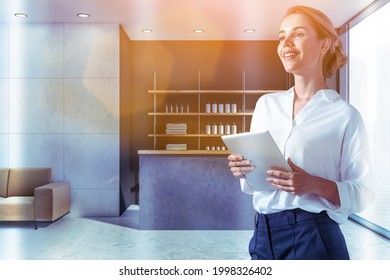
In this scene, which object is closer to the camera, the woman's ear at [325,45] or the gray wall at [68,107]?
the woman's ear at [325,45]

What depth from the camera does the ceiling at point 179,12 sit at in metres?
4.04

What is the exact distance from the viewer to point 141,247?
3287 mm

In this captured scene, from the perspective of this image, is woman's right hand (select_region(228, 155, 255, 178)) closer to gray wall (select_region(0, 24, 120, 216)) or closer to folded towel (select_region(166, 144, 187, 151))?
gray wall (select_region(0, 24, 120, 216))

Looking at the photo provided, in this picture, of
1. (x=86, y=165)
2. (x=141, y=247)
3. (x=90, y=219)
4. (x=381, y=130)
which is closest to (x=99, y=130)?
(x=86, y=165)

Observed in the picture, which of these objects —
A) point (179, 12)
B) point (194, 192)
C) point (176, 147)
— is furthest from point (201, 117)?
point (194, 192)

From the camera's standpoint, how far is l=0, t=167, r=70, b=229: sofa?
396 cm

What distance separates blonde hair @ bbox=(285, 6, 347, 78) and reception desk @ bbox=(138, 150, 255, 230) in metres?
2.77

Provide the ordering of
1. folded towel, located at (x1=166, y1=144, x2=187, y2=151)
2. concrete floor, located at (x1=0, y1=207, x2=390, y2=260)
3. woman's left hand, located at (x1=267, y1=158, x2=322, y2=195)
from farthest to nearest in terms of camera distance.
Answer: folded towel, located at (x1=166, y1=144, x2=187, y2=151) → concrete floor, located at (x1=0, y1=207, x2=390, y2=260) → woman's left hand, located at (x1=267, y1=158, x2=322, y2=195)

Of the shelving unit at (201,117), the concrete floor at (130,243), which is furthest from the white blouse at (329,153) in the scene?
the shelving unit at (201,117)

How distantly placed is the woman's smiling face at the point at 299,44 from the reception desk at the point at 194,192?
2808 mm

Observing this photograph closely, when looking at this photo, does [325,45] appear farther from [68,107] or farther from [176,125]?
[176,125]

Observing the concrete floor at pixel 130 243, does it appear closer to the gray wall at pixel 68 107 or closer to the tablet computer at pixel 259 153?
the gray wall at pixel 68 107

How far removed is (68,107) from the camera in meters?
4.75

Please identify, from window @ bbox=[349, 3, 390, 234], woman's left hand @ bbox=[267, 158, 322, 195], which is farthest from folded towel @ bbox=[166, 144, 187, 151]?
woman's left hand @ bbox=[267, 158, 322, 195]
